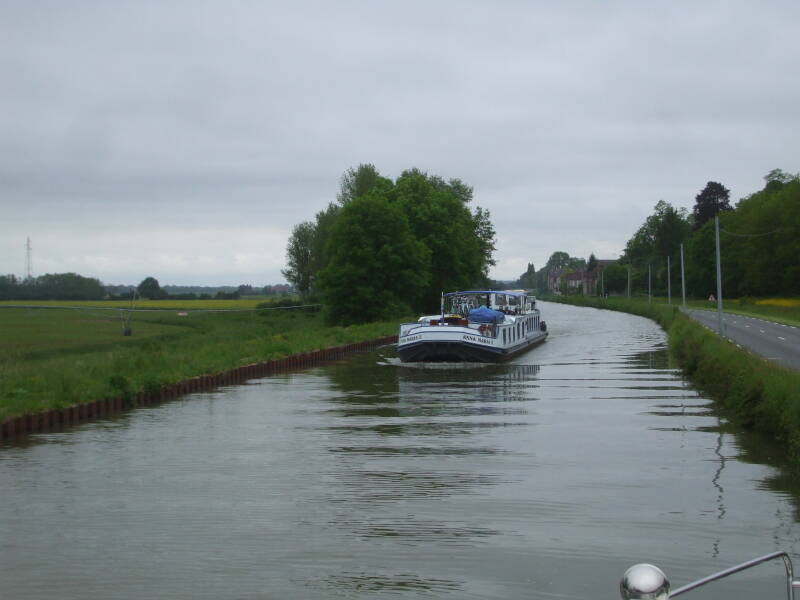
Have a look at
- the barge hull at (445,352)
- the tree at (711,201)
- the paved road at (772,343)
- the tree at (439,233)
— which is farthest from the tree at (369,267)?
the tree at (711,201)

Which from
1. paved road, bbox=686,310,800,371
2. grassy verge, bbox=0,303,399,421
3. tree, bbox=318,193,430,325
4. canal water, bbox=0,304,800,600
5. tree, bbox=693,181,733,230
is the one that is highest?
tree, bbox=693,181,733,230

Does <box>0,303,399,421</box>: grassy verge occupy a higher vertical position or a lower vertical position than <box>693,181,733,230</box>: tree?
lower

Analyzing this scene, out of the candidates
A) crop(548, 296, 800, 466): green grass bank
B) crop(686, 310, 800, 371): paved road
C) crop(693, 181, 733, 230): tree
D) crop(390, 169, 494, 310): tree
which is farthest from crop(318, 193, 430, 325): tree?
crop(693, 181, 733, 230): tree

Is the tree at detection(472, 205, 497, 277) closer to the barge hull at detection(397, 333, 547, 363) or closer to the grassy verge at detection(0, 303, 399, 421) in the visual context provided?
the grassy verge at detection(0, 303, 399, 421)

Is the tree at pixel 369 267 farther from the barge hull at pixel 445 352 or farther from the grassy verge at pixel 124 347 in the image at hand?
the barge hull at pixel 445 352

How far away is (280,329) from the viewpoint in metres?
60.8

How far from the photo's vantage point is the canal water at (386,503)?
28.2 feet

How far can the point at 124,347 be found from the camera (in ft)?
129

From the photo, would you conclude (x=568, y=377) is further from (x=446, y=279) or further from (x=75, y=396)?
(x=446, y=279)

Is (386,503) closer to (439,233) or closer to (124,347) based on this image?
(124,347)

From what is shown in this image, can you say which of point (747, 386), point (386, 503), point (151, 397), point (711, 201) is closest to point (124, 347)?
point (151, 397)

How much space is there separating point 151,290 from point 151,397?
93375mm

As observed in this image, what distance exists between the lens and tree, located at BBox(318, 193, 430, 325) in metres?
63.7

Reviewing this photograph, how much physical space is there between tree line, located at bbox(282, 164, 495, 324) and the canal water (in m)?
42.4
